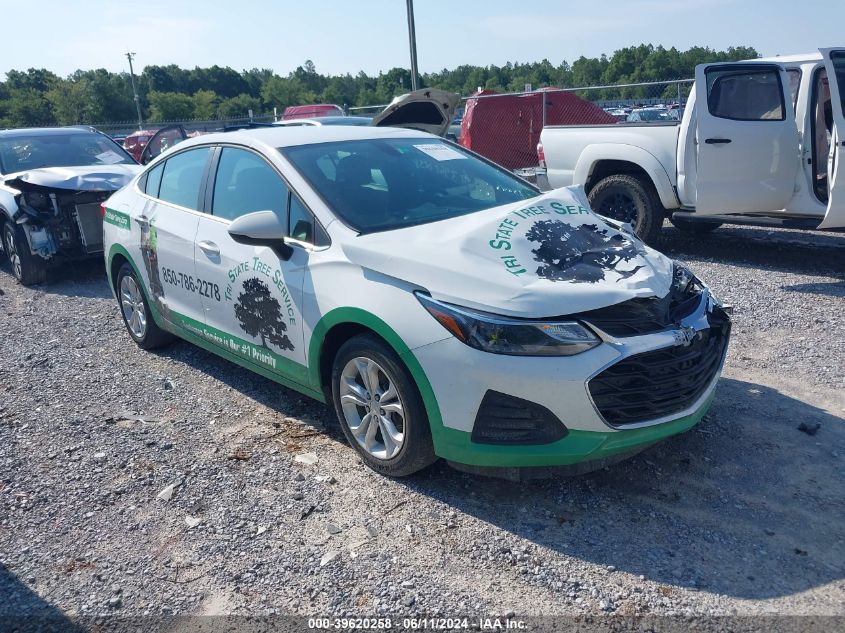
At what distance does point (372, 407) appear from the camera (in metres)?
3.70

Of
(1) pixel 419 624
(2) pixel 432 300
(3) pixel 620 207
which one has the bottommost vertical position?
(1) pixel 419 624

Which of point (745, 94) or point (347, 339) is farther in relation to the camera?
point (745, 94)

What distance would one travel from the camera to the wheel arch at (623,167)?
8109mm

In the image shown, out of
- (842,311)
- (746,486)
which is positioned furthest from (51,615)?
(842,311)

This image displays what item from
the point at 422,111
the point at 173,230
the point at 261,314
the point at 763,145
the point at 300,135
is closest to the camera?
the point at 261,314

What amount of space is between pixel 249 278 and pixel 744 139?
18.0 ft

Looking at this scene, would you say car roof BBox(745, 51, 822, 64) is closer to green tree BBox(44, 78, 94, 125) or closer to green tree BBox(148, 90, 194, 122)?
green tree BBox(44, 78, 94, 125)

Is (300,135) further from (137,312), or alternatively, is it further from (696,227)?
(696,227)

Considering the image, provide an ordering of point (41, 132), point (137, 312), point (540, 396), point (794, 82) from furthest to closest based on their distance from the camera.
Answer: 1. point (41, 132)
2. point (794, 82)
3. point (137, 312)
4. point (540, 396)

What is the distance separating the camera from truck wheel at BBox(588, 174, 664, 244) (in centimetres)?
827

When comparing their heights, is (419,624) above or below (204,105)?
below

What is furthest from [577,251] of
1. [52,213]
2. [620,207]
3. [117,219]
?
[52,213]

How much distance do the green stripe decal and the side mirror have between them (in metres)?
2.08

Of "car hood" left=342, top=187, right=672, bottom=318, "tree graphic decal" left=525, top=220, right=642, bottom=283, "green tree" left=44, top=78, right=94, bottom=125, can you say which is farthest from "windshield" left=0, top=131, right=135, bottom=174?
"green tree" left=44, top=78, right=94, bottom=125
